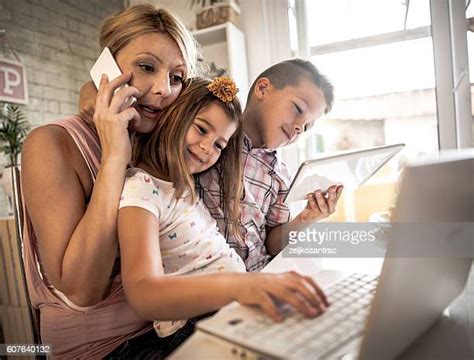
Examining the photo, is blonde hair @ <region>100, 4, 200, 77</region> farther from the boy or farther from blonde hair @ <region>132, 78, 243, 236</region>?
the boy

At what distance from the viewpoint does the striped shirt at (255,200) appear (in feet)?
2.18

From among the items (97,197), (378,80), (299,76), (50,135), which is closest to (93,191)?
(97,197)

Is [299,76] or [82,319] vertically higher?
[299,76]

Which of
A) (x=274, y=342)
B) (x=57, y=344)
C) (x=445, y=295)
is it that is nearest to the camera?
(x=274, y=342)

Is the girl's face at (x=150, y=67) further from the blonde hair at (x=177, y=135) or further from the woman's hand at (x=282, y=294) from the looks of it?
the woman's hand at (x=282, y=294)

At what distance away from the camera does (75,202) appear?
49 cm

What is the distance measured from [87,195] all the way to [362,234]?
40cm

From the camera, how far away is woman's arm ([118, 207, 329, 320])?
0.29 metres

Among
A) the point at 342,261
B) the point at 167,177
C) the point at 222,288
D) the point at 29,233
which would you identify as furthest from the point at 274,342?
the point at 29,233

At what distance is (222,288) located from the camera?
0.32m

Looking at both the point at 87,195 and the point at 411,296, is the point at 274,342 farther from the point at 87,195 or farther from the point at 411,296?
the point at 87,195

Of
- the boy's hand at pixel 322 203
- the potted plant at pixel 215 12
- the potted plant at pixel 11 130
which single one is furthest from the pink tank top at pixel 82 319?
the potted plant at pixel 11 130

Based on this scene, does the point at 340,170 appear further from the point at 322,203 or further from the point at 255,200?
the point at 255,200

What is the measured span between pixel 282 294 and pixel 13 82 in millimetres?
1667
